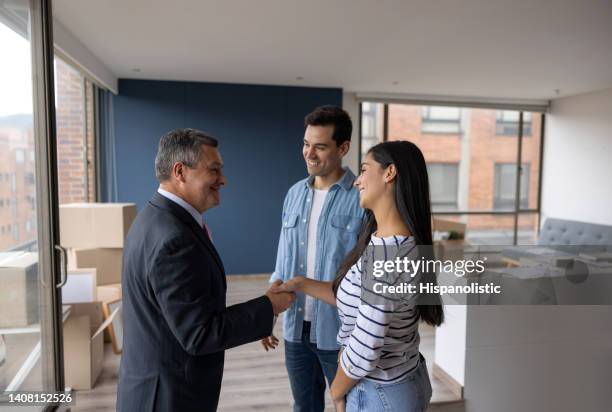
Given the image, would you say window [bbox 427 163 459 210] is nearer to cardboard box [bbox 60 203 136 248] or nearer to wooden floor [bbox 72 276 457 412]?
wooden floor [bbox 72 276 457 412]

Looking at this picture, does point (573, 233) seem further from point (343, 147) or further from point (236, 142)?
point (343, 147)

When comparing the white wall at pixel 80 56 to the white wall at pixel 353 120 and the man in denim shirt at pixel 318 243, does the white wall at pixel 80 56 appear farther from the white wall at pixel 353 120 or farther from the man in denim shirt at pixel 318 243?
the white wall at pixel 353 120

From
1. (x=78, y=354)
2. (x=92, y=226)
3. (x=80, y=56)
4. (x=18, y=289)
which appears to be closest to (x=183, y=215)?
(x=18, y=289)

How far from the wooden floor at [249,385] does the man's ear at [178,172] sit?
196 centimetres

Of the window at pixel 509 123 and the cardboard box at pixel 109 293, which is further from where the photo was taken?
the window at pixel 509 123

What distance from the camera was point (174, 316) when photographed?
1.09 meters

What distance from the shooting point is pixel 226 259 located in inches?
227

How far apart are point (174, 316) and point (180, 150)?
465 millimetres

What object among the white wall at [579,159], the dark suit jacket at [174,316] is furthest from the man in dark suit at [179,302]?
the white wall at [579,159]

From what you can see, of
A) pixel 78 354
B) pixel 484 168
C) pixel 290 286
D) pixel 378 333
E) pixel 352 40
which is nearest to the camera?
pixel 378 333

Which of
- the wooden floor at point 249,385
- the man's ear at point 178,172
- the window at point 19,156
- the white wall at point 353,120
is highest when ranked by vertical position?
the white wall at point 353,120

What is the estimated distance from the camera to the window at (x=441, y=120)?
687cm

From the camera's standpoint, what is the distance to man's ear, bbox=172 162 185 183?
4.09ft

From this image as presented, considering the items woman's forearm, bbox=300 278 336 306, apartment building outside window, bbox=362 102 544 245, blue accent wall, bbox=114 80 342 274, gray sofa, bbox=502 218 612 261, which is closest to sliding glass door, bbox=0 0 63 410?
woman's forearm, bbox=300 278 336 306
